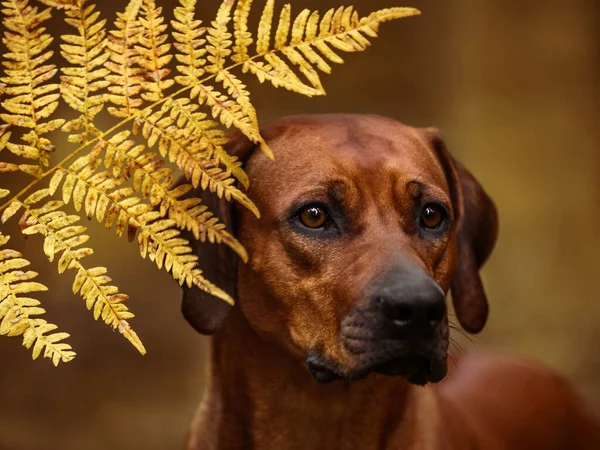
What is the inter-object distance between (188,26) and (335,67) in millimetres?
4171

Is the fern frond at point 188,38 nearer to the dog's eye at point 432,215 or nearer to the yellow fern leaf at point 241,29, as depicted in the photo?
the yellow fern leaf at point 241,29

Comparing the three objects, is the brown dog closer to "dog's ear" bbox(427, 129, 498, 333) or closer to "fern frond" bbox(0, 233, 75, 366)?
"dog's ear" bbox(427, 129, 498, 333)

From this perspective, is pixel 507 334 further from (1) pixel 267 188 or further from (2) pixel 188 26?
(2) pixel 188 26

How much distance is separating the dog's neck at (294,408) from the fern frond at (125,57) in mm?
982

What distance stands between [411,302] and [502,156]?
4.45 meters

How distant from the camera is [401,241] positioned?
2375 millimetres

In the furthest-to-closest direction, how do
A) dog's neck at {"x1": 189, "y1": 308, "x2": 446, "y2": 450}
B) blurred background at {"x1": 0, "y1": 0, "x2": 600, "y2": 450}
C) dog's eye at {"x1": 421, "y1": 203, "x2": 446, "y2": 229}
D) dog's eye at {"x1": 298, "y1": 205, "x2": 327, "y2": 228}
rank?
blurred background at {"x1": 0, "y1": 0, "x2": 600, "y2": 450} → dog's neck at {"x1": 189, "y1": 308, "x2": 446, "y2": 450} → dog's eye at {"x1": 421, "y1": 203, "x2": 446, "y2": 229} → dog's eye at {"x1": 298, "y1": 205, "x2": 327, "y2": 228}

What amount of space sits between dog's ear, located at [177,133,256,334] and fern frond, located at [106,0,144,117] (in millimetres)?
713

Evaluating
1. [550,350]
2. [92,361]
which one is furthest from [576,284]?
[92,361]

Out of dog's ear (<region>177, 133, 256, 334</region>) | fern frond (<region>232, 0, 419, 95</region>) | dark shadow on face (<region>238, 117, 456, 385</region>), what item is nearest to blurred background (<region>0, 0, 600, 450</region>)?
dog's ear (<region>177, 133, 256, 334</region>)

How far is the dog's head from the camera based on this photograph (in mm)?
2188

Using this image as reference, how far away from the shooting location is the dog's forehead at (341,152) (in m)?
2.50

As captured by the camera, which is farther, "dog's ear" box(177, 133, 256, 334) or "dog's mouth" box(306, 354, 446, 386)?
"dog's ear" box(177, 133, 256, 334)

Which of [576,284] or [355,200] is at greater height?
[355,200]
